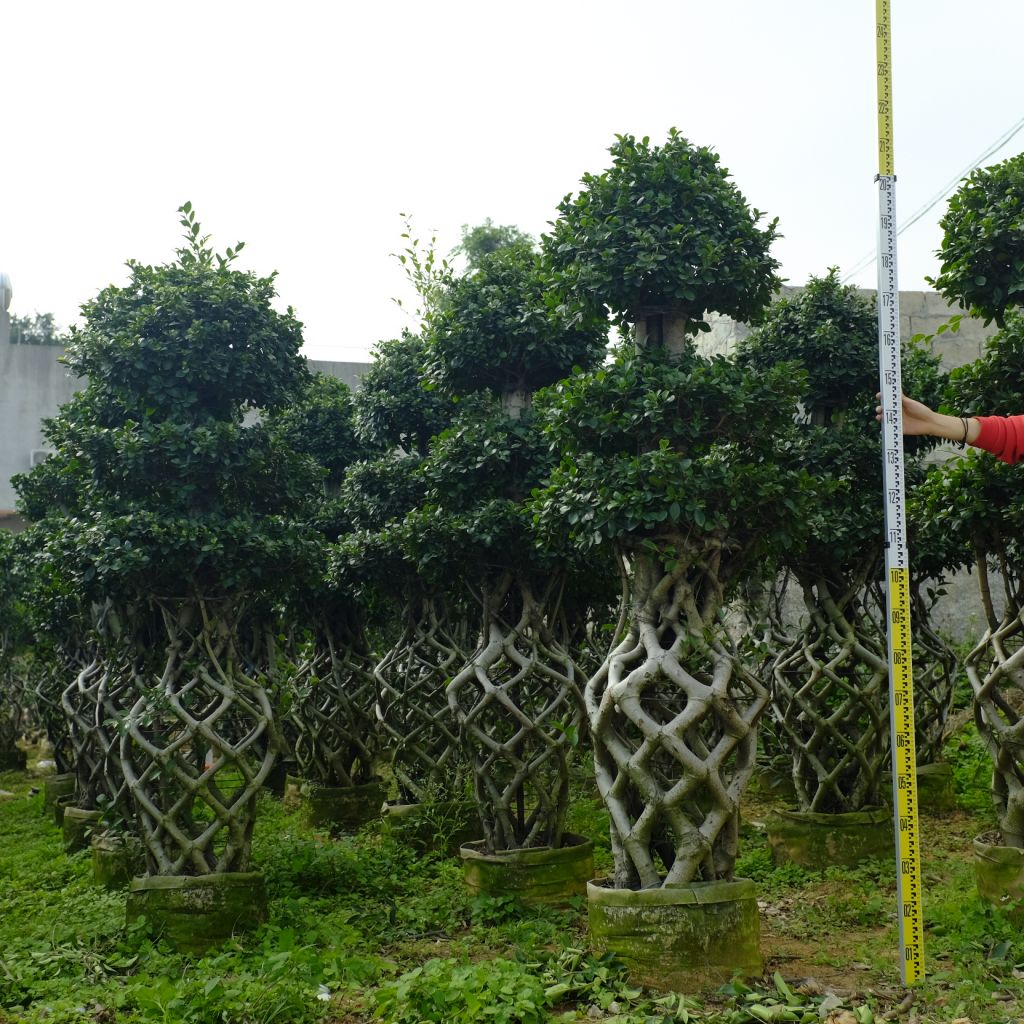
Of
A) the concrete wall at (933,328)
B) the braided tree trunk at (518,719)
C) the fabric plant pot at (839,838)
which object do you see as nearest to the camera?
the braided tree trunk at (518,719)

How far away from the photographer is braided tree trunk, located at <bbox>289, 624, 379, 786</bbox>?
39.4ft

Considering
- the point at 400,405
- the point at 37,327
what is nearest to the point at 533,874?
the point at 400,405

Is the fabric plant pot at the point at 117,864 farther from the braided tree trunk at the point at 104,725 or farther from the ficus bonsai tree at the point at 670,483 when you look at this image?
the ficus bonsai tree at the point at 670,483

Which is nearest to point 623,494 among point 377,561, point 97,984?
point 97,984

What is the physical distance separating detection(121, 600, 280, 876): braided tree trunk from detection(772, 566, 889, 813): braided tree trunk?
408 centimetres

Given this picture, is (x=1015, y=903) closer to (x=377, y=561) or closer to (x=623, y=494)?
(x=623, y=494)

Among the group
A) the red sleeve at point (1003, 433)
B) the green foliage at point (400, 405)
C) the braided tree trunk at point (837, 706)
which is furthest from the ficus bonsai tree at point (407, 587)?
the red sleeve at point (1003, 433)

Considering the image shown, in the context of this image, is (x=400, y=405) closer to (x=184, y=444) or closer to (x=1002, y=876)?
(x=184, y=444)

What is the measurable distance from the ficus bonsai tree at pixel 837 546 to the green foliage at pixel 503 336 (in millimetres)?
1676

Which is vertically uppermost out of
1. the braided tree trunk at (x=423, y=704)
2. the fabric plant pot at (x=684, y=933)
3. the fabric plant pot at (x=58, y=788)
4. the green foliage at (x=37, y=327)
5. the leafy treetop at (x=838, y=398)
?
the green foliage at (x=37, y=327)

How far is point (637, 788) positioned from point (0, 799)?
40.6 feet

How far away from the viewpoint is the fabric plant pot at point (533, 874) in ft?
25.4

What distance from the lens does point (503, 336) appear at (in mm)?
8609

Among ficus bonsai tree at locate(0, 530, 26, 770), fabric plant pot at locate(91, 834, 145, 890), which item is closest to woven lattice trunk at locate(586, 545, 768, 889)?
fabric plant pot at locate(91, 834, 145, 890)
